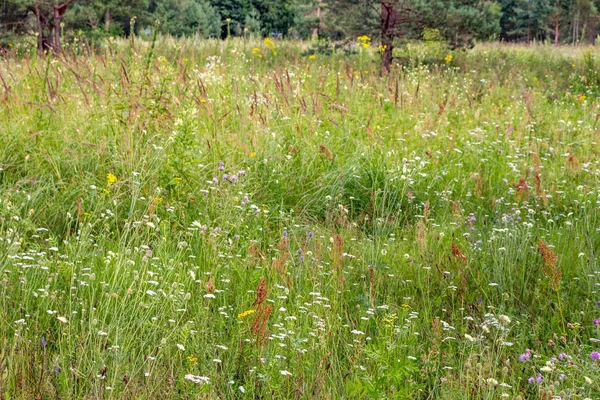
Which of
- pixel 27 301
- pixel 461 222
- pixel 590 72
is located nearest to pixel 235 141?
pixel 461 222

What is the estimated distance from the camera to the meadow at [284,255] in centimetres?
229

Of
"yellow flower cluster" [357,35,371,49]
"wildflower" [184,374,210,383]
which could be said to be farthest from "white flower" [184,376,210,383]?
"yellow flower cluster" [357,35,371,49]

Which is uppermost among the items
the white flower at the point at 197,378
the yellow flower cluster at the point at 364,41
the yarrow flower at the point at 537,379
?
the yellow flower cluster at the point at 364,41

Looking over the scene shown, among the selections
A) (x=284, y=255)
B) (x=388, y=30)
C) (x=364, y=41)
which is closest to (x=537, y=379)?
(x=284, y=255)

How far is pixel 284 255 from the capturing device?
2.77 m

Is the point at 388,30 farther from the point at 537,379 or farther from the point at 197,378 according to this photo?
the point at 197,378

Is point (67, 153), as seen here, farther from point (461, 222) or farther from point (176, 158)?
point (461, 222)

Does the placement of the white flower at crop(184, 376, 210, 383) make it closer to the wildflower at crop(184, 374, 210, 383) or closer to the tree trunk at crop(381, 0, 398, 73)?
the wildflower at crop(184, 374, 210, 383)

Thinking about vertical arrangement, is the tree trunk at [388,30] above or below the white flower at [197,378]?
above

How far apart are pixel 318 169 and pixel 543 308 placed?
7.20 ft

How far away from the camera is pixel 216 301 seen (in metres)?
2.91

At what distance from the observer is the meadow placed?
229 centimetres

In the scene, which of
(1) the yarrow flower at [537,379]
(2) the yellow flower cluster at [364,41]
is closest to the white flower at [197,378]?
(1) the yarrow flower at [537,379]

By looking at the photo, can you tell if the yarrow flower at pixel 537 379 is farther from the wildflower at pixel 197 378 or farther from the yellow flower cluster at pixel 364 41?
the yellow flower cluster at pixel 364 41
